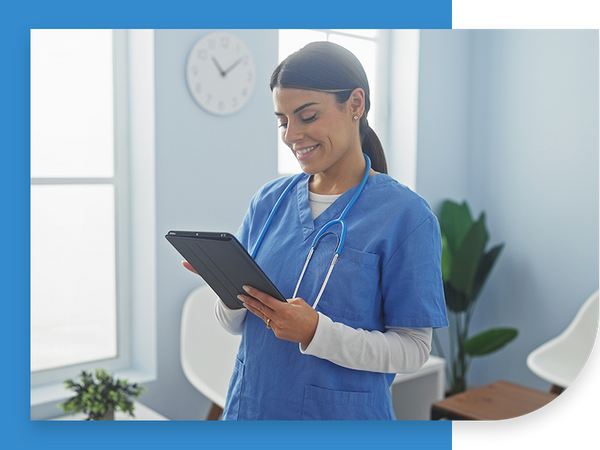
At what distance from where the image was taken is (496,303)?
1.79m

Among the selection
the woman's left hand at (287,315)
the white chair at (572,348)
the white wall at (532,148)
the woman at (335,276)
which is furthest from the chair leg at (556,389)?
the woman's left hand at (287,315)

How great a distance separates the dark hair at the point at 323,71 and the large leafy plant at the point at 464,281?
89 cm

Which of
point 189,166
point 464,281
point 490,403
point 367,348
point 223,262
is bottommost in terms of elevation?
point 490,403

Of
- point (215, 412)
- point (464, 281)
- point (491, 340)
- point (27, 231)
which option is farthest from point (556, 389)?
point (27, 231)

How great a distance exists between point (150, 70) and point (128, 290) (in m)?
0.48

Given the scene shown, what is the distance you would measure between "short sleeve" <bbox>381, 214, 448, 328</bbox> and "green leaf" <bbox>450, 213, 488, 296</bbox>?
4.06 ft

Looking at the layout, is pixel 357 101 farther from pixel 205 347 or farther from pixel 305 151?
pixel 205 347

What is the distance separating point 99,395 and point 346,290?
0.58 metres

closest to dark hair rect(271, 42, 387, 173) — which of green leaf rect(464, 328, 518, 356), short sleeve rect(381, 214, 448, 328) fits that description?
short sleeve rect(381, 214, 448, 328)

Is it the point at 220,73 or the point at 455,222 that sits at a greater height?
the point at 220,73

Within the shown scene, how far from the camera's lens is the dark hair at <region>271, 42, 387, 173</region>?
73 centimetres

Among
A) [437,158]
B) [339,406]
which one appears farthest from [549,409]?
[437,158]

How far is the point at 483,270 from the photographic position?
196 centimetres
